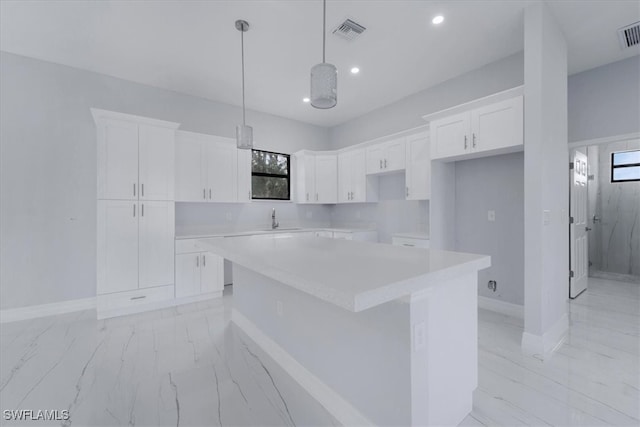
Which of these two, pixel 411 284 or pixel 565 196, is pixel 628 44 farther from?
pixel 411 284

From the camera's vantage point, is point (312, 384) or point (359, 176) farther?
point (359, 176)

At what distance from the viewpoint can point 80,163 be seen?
3.47m

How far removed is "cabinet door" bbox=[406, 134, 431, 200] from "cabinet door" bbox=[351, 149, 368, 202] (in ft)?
3.08

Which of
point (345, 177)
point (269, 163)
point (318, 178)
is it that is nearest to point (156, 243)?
point (269, 163)

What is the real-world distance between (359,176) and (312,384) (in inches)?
140

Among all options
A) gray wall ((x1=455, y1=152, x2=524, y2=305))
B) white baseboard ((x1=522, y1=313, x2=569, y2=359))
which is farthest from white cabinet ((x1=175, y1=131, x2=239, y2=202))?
white baseboard ((x1=522, y1=313, x2=569, y2=359))

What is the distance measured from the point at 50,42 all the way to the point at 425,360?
15.1 feet

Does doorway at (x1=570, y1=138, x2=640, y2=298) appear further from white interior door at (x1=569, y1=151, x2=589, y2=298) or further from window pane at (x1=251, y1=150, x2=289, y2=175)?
window pane at (x1=251, y1=150, x2=289, y2=175)

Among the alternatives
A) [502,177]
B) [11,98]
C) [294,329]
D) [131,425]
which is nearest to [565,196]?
[502,177]

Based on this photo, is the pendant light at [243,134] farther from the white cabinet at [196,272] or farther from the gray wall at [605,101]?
the gray wall at [605,101]

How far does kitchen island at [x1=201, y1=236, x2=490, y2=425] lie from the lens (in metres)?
1.08

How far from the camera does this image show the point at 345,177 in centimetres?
503

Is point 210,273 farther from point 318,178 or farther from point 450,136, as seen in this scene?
point 450,136

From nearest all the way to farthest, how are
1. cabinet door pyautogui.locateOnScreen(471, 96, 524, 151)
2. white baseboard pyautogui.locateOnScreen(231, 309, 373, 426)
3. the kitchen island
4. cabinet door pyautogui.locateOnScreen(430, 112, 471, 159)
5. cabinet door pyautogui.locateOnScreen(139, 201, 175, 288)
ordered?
the kitchen island
white baseboard pyautogui.locateOnScreen(231, 309, 373, 426)
cabinet door pyautogui.locateOnScreen(471, 96, 524, 151)
cabinet door pyautogui.locateOnScreen(430, 112, 471, 159)
cabinet door pyautogui.locateOnScreen(139, 201, 175, 288)
